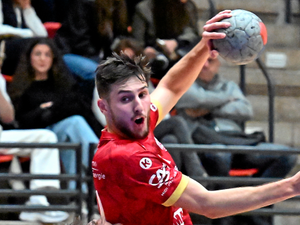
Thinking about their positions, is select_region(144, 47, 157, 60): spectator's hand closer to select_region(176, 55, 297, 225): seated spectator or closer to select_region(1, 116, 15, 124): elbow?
select_region(176, 55, 297, 225): seated spectator

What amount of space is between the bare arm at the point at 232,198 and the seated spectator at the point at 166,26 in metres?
3.34

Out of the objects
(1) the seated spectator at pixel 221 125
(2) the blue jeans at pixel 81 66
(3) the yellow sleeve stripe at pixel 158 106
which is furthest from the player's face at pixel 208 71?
(3) the yellow sleeve stripe at pixel 158 106

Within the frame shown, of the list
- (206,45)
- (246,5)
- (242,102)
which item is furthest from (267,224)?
(246,5)

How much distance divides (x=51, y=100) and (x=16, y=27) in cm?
109

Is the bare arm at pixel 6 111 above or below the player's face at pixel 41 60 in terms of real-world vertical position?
below

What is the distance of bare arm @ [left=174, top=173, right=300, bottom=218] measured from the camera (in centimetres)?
207

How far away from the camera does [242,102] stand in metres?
5.05

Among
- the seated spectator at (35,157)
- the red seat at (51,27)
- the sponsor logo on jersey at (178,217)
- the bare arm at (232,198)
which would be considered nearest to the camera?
the bare arm at (232,198)

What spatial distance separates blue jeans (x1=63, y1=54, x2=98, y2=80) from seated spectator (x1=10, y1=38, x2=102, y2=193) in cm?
21

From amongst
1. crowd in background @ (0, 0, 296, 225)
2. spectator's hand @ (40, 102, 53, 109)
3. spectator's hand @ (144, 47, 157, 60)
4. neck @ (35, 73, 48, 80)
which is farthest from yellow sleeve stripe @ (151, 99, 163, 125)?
spectator's hand @ (144, 47, 157, 60)

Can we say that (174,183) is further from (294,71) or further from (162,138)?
(294,71)

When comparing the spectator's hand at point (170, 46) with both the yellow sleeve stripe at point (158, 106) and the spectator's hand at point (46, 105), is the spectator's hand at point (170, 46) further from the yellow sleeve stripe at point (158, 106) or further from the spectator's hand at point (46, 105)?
the yellow sleeve stripe at point (158, 106)

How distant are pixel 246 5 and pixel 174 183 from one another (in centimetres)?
500

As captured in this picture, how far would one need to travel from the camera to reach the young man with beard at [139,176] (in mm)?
2154
